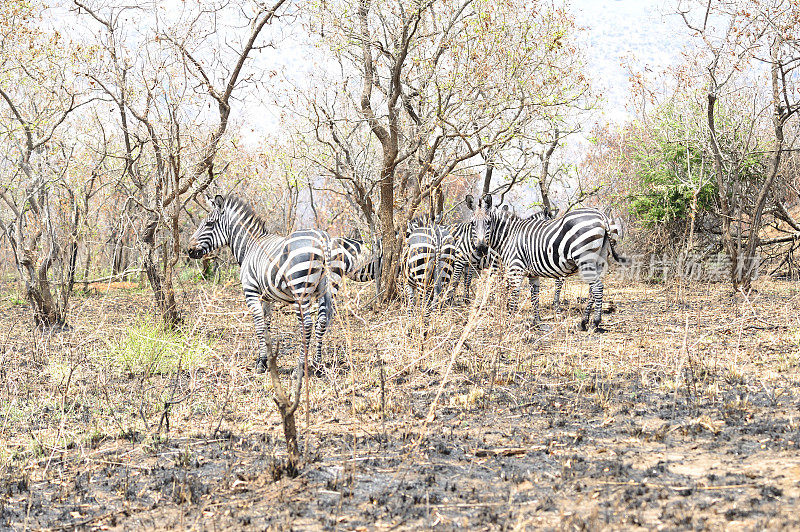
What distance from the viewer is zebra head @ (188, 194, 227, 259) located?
9.01 m

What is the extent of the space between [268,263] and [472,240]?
4.34 m

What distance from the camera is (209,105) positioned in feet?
34.0

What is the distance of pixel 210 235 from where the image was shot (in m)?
9.09

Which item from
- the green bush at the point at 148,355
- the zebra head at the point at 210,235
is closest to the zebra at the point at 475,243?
the zebra head at the point at 210,235

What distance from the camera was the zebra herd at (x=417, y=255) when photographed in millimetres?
7500

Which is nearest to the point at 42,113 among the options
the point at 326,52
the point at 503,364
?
the point at 326,52

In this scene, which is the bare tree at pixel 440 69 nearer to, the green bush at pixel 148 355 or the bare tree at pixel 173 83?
the bare tree at pixel 173 83

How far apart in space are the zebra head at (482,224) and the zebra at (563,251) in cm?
23

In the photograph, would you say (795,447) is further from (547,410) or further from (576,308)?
(576,308)

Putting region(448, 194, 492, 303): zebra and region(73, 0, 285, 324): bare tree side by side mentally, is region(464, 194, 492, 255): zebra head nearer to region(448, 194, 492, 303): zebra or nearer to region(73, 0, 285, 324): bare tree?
region(448, 194, 492, 303): zebra

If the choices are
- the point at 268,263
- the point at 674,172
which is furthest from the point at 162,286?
the point at 674,172

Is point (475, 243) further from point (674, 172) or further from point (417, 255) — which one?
point (674, 172)

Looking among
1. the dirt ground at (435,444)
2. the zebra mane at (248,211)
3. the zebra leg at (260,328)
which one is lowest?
the dirt ground at (435,444)

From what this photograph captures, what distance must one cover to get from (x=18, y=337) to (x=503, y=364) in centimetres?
742
